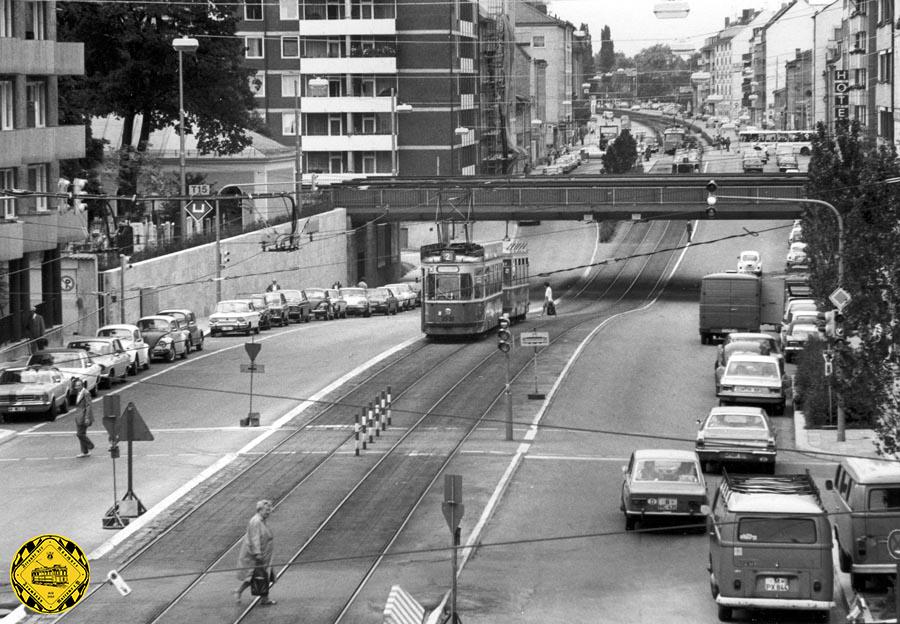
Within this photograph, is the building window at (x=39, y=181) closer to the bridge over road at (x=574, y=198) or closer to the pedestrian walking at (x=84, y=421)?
the pedestrian walking at (x=84, y=421)

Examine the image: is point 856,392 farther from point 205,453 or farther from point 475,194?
point 475,194

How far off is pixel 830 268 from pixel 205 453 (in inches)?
659

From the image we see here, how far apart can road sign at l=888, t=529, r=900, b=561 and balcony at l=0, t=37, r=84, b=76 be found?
115ft

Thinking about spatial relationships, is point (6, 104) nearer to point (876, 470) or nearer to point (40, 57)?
point (40, 57)

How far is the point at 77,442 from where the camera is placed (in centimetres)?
3600

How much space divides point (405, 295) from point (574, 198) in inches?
402

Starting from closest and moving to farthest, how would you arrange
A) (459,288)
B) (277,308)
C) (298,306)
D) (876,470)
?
(876,470)
(459,288)
(277,308)
(298,306)

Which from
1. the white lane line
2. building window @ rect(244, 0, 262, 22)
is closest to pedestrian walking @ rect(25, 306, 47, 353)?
the white lane line

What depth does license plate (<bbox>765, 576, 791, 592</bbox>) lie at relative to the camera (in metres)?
21.0

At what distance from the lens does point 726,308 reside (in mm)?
53469

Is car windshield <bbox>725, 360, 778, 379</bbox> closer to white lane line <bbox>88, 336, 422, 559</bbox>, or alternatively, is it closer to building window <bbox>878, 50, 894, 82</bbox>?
white lane line <bbox>88, 336, 422, 559</bbox>

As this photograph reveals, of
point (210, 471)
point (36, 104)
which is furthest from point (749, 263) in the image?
point (210, 471)

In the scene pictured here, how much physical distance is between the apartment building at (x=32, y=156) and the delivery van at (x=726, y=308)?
2195 cm

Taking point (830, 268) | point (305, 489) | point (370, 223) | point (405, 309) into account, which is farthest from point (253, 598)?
point (370, 223)
